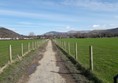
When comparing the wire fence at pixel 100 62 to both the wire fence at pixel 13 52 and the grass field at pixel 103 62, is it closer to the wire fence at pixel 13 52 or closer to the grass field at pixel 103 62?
the grass field at pixel 103 62

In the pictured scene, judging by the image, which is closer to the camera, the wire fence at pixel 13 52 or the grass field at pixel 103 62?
the grass field at pixel 103 62

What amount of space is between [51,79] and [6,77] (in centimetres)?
265

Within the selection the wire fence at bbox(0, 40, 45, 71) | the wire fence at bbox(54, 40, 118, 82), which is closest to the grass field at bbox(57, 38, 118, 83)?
the wire fence at bbox(54, 40, 118, 82)

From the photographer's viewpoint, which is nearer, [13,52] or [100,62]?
[100,62]

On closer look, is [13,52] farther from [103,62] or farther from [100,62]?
[103,62]

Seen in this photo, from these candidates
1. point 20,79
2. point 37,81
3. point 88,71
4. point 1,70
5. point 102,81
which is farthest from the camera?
point 1,70

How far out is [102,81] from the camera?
11.3 m

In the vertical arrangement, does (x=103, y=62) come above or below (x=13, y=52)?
above

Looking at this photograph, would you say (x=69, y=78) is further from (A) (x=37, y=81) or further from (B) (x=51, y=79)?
(A) (x=37, y=81)

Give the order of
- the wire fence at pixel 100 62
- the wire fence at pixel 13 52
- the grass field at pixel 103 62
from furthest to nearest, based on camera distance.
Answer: the wire fence at pixel 13 52 < the wire fence at pixel 100 62 < the grass field at pixel 103 62

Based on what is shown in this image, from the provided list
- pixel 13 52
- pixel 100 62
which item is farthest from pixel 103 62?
pixel 13 52

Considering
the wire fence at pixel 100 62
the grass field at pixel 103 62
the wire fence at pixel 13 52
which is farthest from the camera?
the wire fence at pixel 13 52

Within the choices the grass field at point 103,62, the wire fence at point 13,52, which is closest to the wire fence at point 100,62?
the grass field at point 103,62

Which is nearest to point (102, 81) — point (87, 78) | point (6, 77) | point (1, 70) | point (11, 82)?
point (87, 78)
